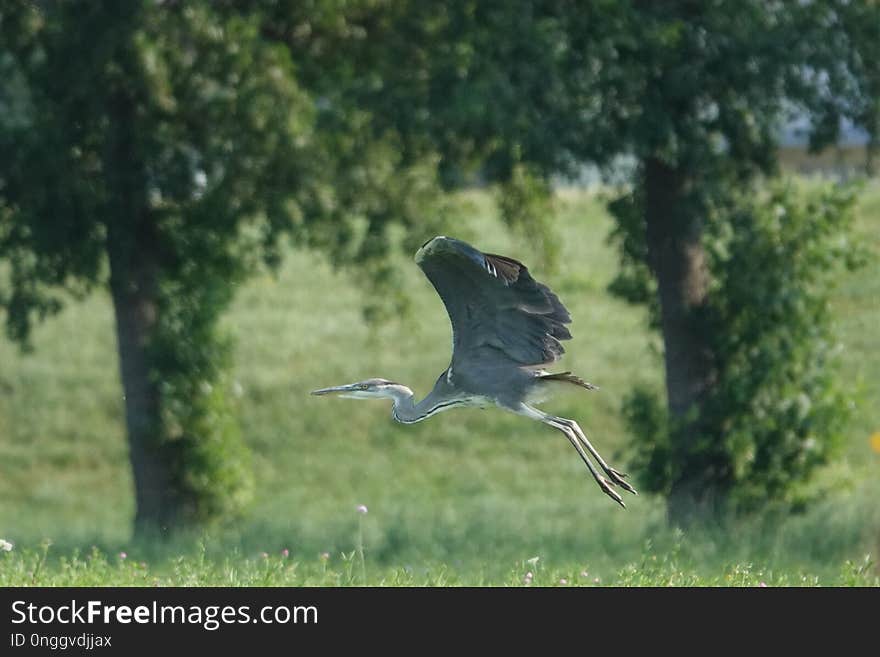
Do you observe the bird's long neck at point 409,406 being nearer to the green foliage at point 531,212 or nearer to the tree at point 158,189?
the tree at point 158,189

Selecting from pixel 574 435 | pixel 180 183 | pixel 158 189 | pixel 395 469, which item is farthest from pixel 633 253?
pixel 395 469

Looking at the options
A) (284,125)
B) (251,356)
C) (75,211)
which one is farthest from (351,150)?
(251,356)

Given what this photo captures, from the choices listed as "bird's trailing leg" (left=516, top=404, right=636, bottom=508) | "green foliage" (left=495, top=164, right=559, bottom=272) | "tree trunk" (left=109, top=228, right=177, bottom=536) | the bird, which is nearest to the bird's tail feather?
the bird

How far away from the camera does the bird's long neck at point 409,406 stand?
7844mm

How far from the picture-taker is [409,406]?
7961 millimetres

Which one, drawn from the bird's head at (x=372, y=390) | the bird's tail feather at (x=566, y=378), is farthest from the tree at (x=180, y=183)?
the bird's tail feather at (x=566, y=378)

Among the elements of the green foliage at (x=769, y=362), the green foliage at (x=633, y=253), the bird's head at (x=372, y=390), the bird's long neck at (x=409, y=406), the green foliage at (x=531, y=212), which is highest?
the green foliage at (x=531, y=212)

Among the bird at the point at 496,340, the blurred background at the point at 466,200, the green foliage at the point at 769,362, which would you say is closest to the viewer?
the bird at the point at 496,340

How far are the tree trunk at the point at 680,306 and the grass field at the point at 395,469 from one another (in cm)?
46

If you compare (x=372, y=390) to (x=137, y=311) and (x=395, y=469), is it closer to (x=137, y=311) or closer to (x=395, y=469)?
(x=137, y=311)

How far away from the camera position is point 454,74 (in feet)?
36.7

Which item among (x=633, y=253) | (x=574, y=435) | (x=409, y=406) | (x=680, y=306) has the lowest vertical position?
(x=574, y=435)

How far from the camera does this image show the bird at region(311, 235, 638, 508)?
7195mm

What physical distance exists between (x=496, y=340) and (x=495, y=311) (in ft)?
0.63
